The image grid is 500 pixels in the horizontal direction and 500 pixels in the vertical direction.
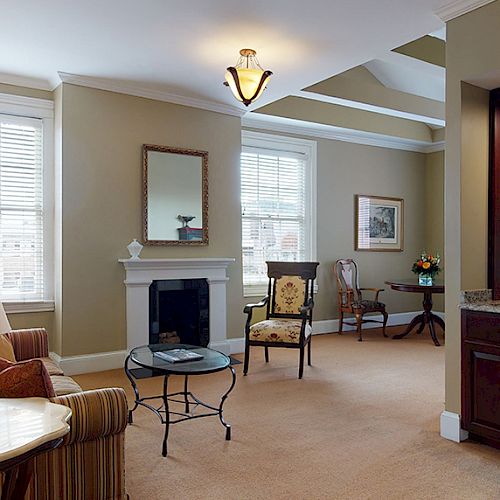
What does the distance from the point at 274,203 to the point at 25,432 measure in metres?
5.38

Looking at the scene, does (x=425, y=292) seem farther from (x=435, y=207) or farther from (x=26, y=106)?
(x=26, y=106)

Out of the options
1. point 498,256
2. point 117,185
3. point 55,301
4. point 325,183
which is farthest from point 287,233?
point 498,256

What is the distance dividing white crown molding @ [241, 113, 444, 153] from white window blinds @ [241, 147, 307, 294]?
313mm

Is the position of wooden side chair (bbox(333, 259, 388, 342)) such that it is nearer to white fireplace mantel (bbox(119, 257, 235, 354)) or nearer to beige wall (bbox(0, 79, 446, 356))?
beige wall (bbox(0, 79, 446, 356))

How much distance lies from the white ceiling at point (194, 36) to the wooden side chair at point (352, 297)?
9.61 ft

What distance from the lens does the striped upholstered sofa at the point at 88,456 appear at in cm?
204

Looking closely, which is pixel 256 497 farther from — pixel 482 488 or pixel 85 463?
pixel 482 488

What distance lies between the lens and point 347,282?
6.95 meters

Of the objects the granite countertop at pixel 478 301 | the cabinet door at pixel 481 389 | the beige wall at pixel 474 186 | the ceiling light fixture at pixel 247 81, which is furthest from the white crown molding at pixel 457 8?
the cabinet door at pixel 481 389

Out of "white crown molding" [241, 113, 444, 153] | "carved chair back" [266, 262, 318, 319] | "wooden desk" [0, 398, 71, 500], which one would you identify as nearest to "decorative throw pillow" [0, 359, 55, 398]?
"wooden desk" [0, 398, 71, 500]

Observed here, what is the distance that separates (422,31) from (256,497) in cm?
333

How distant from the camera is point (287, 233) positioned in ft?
21.9

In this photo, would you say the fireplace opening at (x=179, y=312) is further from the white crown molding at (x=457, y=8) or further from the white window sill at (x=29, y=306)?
the white crown molding at (x=457, y=8)

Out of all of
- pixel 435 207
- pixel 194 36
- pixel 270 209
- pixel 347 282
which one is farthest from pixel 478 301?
pixel 435 207
